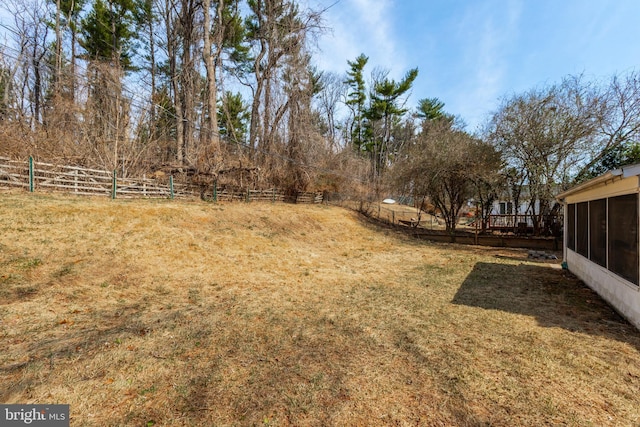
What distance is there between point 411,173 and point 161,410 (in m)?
12.9

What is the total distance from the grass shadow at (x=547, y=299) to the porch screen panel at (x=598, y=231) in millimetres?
695

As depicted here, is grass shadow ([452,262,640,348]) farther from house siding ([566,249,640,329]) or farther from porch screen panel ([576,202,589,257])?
porch screen panel ([576,202,589,257])

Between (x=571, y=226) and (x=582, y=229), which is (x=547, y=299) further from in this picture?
(x=571, y=226)

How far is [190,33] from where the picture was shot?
1611cm

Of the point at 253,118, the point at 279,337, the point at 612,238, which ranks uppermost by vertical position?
the point at 253,118

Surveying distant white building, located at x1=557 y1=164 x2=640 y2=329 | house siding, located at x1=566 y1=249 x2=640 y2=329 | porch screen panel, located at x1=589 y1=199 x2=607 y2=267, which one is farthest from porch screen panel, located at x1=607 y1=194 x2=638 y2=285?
Result: porch screen panel, located at x1=589 y1=199 x2=607 y2=267

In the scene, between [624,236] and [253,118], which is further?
[253,118]

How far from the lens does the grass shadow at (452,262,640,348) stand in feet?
12.2

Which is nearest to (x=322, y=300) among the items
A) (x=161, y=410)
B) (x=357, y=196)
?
(x=161, y=410)

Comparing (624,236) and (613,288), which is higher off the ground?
(624,236)

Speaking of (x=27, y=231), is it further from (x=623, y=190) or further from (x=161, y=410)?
(x=623, y=190)

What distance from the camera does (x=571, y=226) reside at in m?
6.82

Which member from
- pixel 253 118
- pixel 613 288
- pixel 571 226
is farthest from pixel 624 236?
pixel 253 118

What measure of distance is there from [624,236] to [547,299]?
156 centimetres
